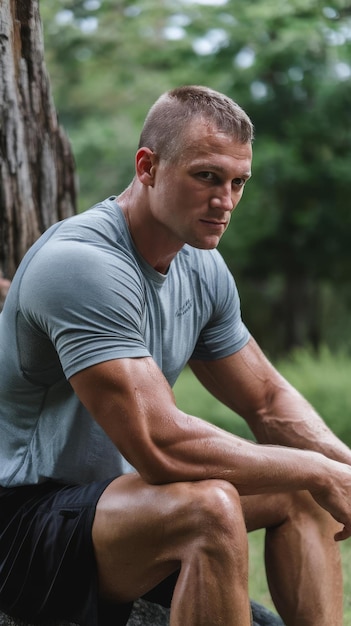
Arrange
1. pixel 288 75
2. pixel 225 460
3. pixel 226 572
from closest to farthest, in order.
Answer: pixel 226 572, pixel 225 460, pixel 288 75

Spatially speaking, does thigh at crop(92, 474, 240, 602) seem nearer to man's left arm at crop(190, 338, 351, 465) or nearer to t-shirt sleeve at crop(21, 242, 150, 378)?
t-shirt sleeve at crop(21, 242, 150, 378)

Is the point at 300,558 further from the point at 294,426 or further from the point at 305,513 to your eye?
the point at 294,426

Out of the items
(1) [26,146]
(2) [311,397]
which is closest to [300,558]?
(1) [26,146]

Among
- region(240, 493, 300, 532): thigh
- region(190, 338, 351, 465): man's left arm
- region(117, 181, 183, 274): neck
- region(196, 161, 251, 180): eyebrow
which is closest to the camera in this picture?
region(196, 161, 251, 180): eyebrow

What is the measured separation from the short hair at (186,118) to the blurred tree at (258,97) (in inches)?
244

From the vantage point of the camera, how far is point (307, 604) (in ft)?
8.70

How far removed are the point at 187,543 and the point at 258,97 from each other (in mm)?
10208

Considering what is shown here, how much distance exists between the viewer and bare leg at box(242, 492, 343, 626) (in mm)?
2656

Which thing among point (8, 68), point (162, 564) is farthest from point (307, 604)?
point (8, 68)

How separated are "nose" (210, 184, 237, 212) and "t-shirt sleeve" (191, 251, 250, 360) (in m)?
0.36

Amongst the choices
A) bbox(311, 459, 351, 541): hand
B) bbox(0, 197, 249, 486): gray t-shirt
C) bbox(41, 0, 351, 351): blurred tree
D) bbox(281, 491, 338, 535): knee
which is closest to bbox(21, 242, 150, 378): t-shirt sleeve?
bbox(0, 197, 249, 486): gray t-shirt

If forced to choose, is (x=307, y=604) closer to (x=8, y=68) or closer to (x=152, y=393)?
(x=152, y=393)

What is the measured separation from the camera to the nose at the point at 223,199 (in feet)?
8.04

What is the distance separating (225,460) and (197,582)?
1.01 feet
